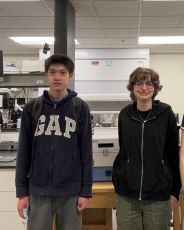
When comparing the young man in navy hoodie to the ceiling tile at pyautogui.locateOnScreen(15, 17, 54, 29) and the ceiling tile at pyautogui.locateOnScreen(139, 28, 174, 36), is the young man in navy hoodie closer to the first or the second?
the ceiling tile at pyautogui.locateOnScreen(15, 17, 54, 29)

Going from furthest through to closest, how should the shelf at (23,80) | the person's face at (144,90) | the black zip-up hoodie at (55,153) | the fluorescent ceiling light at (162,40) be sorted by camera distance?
the fluorescent ceiling light at (162,40) < the shelf at (23,80) < the person's face at (144,90) < the black zip-up hoodie at (55,153)

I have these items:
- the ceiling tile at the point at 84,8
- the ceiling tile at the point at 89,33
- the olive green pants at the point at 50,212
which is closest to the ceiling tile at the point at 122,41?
the ceiling tile at the point at 89,33

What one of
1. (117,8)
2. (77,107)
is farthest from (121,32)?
(77,107)

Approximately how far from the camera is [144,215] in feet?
5.90

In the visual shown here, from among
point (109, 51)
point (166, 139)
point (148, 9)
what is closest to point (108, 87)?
point (109, 51)

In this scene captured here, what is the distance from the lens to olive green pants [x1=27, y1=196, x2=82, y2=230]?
1.72 metres

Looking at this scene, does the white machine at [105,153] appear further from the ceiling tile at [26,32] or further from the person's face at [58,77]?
the ceiling tile at [26,32]

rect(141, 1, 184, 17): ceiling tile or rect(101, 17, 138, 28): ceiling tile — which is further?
rect(101, 17, 138, 28): ceiling tile

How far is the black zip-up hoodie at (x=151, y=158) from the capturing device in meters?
1.78

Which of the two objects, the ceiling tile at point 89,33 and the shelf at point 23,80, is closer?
the shelf at point 23,80

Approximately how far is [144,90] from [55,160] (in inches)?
25.0

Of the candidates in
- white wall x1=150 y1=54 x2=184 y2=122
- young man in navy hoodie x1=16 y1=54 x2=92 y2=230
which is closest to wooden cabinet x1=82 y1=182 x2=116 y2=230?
young man in navy hoodie x1=16 y1=54 x2=92 y2=230

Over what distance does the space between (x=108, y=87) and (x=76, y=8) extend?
2.59 m

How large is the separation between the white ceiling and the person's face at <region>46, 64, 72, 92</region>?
2.07 metres
